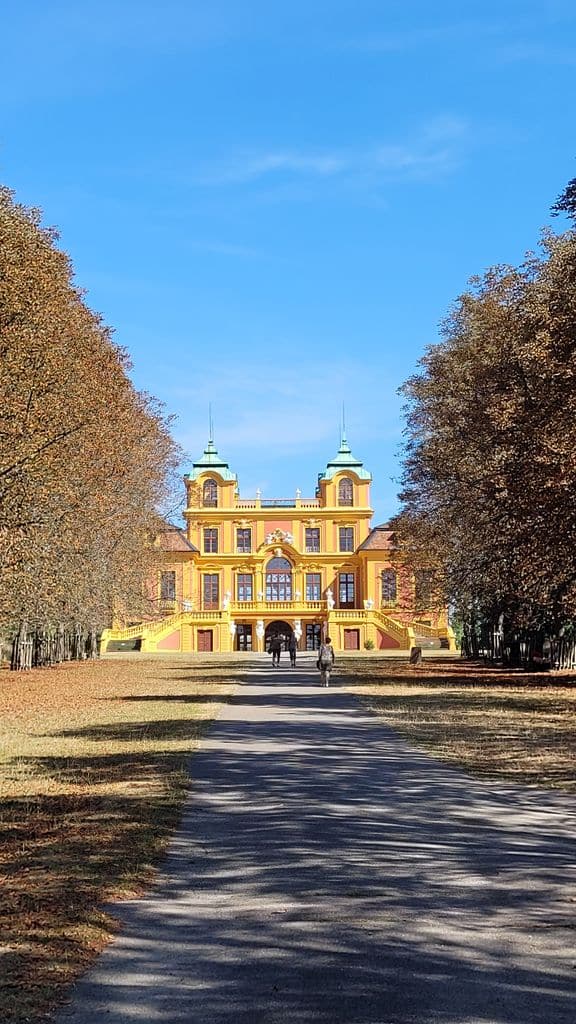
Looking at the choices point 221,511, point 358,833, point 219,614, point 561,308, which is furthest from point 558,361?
point 221,511

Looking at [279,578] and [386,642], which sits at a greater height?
[279,578]

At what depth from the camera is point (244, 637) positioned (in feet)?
299

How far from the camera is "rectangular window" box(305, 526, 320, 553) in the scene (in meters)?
94.8

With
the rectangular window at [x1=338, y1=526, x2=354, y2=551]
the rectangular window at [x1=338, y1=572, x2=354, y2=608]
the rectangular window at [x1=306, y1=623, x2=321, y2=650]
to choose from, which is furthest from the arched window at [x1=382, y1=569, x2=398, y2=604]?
the rectangular window at [x1=338, y1=526, x2=354, y2=551]

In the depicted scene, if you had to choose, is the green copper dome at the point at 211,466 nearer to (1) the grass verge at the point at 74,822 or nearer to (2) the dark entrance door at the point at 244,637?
(2) the dark entrance door at the point at 244,637

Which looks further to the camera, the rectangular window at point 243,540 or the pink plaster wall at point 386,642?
the rectangular window at point 243,540

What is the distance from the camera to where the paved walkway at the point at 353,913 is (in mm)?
5102

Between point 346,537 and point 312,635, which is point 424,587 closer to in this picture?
point 312,635

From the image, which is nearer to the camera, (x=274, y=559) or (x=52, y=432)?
(x=52, y=432)

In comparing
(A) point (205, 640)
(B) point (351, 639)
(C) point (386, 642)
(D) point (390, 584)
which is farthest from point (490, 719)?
(A) point (205, 640)

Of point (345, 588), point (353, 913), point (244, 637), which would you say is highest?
point (345, 588)

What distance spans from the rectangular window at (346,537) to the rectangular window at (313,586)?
10.0 feet

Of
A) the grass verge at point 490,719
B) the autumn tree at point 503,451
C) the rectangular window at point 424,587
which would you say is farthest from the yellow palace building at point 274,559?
the grass verge at point 490,719

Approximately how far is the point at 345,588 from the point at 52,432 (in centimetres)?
6629
